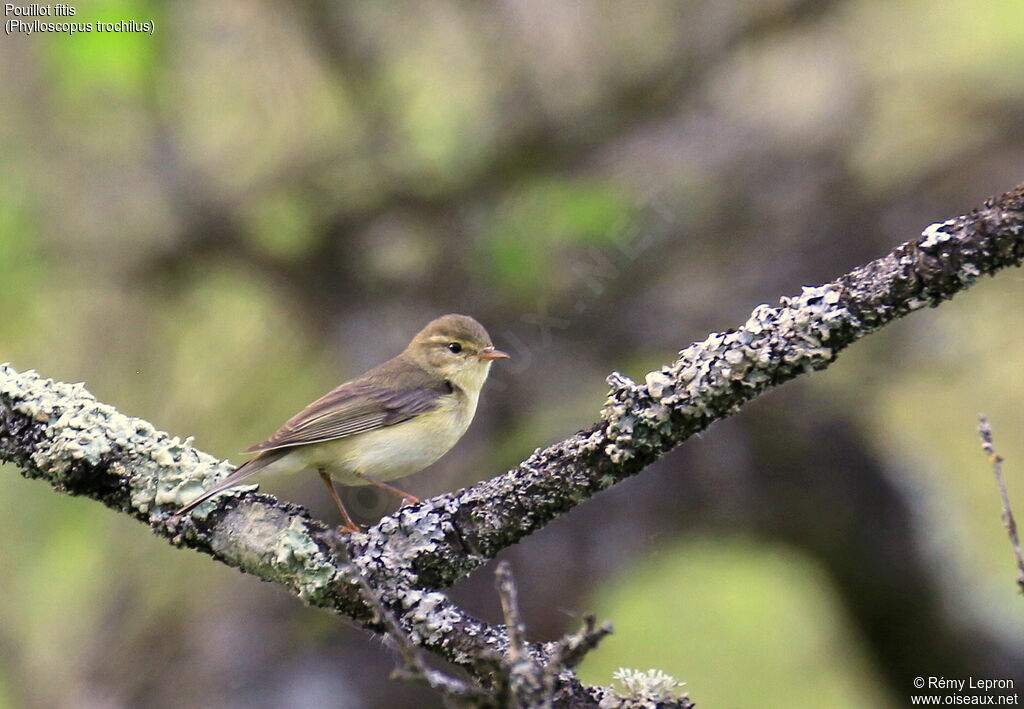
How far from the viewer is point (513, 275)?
6148 millimetres

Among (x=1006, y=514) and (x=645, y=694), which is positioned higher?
(x=1006, y=514)

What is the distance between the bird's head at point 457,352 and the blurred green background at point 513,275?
846mm

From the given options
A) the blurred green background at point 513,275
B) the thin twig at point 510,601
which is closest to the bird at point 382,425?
the blurred green background at point 513,275

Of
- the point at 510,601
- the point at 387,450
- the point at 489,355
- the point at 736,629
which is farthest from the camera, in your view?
the point at 736,629

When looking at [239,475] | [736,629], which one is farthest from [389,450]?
[736,629]

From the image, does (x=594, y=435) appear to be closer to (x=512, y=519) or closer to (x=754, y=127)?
(x=512, y=519)

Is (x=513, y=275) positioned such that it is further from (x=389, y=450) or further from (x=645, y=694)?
(x=645, y=694)

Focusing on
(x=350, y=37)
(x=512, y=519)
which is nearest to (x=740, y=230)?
(x=350, y=37)

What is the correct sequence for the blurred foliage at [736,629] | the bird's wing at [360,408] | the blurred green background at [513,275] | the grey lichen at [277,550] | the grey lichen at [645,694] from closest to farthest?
the grey lichen at [645,694]
the grey lichen at [277,550]
the bird's wing at [360,408]
the blurred green background at [513,275]
the blurred foliage at [736,629]

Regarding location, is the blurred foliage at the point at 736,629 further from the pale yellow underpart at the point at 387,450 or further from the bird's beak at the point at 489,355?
the pale yellow underpart at the point at 387,450

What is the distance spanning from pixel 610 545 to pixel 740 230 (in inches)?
87.1

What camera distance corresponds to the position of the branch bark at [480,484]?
2.41 meters

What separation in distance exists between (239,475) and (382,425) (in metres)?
1.30

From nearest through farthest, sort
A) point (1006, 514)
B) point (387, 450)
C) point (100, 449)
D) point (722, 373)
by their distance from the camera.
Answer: point (1006, 514)
point (722, 373)
point (100, 449)
point (387, 450)
